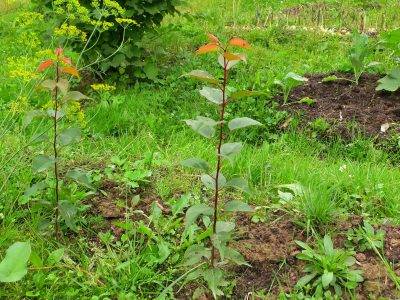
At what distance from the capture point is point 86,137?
14.2 ft

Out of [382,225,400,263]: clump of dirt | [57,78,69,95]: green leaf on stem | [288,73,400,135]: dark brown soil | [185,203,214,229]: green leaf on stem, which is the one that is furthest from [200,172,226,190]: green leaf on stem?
[288,73,400,135]: dark brown soil

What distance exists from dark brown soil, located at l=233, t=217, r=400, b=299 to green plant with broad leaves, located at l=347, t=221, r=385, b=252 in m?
0.04

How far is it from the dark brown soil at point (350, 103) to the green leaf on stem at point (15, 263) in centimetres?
309

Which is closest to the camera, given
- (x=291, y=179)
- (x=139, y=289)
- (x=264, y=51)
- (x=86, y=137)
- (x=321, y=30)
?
(x=139, y=289)

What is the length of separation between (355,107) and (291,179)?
1755mm

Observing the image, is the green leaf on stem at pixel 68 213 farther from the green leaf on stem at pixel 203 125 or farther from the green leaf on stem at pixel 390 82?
the green leaf on stem at pixel 390 82

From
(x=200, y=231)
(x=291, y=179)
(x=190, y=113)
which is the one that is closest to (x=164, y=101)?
(x=190, y=113)

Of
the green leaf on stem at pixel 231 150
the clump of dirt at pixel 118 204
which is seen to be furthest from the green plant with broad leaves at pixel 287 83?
the green leaf on stem at pixel 231 150

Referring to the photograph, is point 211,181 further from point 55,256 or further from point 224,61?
point 55,256

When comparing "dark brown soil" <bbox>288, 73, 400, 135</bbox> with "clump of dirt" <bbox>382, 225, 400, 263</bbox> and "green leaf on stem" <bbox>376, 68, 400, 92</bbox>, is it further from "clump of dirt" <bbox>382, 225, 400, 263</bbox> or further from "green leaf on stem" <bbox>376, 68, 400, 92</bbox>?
"clump of dirt" <bbox>382, 225, 400, 263</bbox>

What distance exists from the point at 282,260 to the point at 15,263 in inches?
48.5

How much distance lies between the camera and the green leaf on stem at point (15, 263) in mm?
2125

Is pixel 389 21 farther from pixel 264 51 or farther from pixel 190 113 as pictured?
pixel 190 113

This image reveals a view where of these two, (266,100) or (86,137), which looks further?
(266,100)
